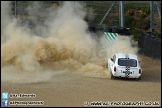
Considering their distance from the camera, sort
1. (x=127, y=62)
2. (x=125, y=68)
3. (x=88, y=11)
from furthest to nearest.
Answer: (x=88, y=11) < (x=127, y=62) < (x=125, y=68)

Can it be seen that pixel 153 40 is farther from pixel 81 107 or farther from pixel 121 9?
pixel 81 107

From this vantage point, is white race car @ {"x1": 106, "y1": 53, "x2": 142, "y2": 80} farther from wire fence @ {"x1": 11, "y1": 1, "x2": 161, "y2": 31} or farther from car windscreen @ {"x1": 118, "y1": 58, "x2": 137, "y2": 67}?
wire fence @ {"x1": 11, "y1": 1, "x2": 161, "y2": 31}

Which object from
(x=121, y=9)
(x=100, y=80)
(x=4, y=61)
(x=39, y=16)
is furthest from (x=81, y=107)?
(x=39, y=16)

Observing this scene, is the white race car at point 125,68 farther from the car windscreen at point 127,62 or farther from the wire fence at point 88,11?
the wire fence at point 88,11

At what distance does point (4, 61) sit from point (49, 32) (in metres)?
5.39

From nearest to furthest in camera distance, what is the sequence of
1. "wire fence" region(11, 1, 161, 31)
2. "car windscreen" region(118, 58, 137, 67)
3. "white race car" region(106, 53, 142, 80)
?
1. "white race car" region(106, 53, 142, 80)
2. "car windscreen" region(118, 58, 137, 67)
3. "wire fence" region(11, 1, 161, 31)

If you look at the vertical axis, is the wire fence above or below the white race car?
above

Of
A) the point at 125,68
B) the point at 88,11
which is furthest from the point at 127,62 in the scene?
the point at 88,11

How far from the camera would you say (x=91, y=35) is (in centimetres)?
2103

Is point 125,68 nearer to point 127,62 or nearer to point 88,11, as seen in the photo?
point 127,62

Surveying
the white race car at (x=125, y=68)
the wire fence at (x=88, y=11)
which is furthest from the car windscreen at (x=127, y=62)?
the wire fence at (x=88, y=11)

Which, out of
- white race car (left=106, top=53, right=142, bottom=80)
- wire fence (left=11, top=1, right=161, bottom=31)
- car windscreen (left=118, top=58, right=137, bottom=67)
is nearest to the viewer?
white race car (left=106, top=53, right=142, bottom=80)

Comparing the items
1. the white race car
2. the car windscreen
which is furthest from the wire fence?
the white race car

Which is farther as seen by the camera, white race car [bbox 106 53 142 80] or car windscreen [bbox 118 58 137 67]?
car windscreen [bbox 118 58 137 67]
